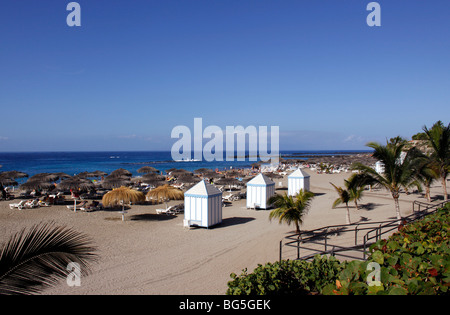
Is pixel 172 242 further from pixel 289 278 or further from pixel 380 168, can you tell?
pixel 380 168

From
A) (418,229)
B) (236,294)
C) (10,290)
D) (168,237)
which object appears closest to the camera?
(10,290)

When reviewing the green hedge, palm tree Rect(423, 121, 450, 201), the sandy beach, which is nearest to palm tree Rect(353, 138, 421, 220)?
the sandy beach

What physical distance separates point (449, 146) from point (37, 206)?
2227cm

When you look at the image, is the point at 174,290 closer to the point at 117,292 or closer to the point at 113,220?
the point at 117,292

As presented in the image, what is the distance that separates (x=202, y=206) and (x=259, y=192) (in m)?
5.36

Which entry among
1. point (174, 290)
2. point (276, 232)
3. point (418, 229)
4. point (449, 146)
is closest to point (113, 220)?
point (276, 232)

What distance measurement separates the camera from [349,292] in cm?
260

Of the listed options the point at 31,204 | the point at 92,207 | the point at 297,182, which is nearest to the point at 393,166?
the point at 297,182

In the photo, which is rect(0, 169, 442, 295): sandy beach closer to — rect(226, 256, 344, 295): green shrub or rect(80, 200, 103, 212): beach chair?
rect(80, 200, 103, 212): beach chair

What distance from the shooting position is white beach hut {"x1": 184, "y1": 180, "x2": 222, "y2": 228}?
492 inches

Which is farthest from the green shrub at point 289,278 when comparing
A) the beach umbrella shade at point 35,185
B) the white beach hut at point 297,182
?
the beach umbrella shade at point 35,185

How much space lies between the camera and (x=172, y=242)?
10.5 m

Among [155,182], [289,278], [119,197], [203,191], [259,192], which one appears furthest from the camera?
[155,182]

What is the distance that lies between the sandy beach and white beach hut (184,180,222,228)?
41cm
